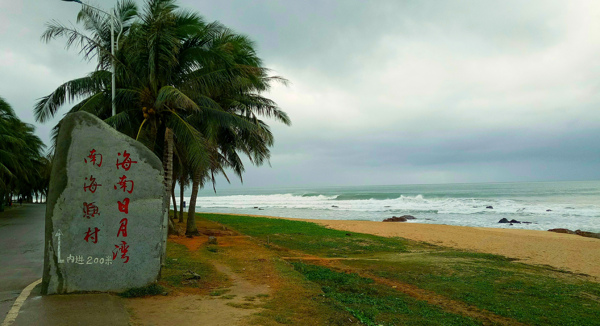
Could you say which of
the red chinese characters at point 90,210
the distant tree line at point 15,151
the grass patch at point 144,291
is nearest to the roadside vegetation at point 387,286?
the grass patch at point 144,291

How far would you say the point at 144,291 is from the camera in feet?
19.2

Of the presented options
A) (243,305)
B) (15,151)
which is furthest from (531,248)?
(15,151)

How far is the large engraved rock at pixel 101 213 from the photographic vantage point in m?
5.71

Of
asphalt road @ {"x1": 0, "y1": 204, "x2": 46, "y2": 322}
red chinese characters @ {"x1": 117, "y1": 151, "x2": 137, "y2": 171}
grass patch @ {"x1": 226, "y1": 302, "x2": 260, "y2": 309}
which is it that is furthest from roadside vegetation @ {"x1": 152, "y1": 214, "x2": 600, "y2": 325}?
asphalt road @ {"x1": 0, "y1": 204, "x2": 46, "y2": 322}

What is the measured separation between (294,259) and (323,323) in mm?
5712

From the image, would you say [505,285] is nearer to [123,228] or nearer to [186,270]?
[186,270]

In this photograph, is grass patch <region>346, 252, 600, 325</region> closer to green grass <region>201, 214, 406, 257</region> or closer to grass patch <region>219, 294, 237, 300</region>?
green grass <region>201, 214, 406, 257</region>

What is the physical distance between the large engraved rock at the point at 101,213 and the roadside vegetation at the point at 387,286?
937mm

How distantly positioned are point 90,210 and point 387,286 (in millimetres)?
5415

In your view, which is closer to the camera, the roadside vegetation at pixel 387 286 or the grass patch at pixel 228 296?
the roadside vegetation at pixel 387 286

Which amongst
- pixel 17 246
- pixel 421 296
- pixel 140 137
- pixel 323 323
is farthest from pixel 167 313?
pixel 17 246

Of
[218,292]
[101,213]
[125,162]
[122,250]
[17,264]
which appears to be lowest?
[218,292]

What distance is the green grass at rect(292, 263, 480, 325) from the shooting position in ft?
17.2

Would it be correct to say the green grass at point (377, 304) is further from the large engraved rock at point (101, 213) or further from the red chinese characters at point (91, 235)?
the red chinese characters at point (91, 235)
